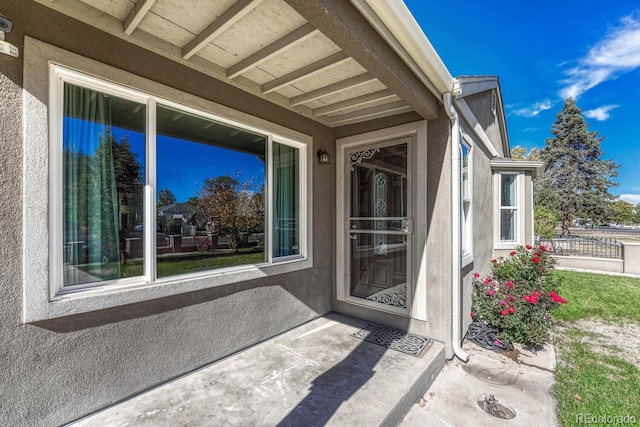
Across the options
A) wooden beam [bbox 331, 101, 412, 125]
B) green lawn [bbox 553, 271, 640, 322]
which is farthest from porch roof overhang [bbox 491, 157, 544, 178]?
wooden beam [bbox 331, 101, 412, 125]

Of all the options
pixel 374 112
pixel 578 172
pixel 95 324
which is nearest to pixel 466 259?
pixel 374 112

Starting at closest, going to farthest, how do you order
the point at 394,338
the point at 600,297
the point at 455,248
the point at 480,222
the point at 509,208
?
the point at 455,248, the point at 394,338, the point at 480,222, the point at 600,297, the point at 509,208

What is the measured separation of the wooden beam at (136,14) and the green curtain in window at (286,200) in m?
1.92

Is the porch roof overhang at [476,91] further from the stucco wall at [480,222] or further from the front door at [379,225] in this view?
the front door at [379,225]

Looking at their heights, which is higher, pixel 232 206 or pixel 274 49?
pixel 274 49

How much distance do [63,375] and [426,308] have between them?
3.66 m

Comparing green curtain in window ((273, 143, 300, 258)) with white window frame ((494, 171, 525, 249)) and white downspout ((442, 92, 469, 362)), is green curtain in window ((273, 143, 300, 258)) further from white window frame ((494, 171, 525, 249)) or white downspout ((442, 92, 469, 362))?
white window frame ((494, 171, 525, 249))

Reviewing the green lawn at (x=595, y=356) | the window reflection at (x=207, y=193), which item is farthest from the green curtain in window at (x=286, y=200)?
the green lawn at (x=595, y=356)

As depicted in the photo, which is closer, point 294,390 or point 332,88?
point 294,390

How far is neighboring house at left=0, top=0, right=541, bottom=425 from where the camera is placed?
1980 mm

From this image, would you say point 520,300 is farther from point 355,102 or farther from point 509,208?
point 355,102

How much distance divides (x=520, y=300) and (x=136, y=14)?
5.48m

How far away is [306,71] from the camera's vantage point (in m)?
2.99

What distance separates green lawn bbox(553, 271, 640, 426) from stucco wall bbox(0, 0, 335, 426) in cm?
333
